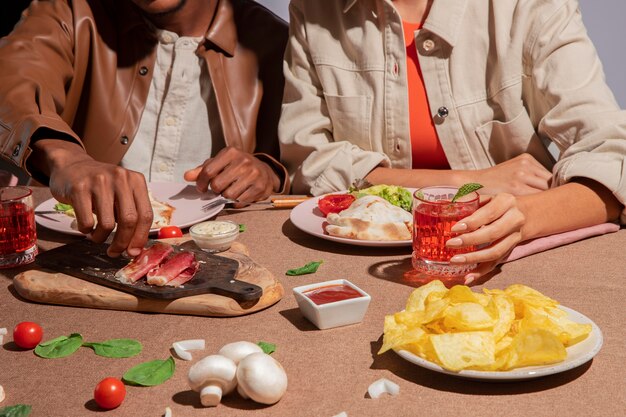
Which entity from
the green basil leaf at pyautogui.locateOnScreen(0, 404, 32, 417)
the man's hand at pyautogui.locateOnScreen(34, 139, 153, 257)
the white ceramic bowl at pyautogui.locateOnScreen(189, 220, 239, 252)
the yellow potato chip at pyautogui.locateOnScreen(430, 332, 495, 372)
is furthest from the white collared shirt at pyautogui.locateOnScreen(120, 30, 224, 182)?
the yellow potato chip at pyautogui.locateOnScreen(430, 332, 495, 372)

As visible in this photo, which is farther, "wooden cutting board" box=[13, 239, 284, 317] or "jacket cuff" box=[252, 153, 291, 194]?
"jacket cuff" box=[252, 153, 291, 194]

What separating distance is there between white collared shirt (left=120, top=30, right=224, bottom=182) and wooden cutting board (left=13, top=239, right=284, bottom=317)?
1361 millimetres

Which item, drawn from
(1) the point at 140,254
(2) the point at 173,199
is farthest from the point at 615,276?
(2) the point at 173,199

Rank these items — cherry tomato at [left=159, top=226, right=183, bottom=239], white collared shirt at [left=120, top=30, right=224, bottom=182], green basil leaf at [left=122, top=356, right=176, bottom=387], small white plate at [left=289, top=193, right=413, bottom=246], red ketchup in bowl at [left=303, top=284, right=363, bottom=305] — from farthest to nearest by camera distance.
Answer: white collared shirt at [left=120, top=30, right=224, bottom=182], cherry tomato at [left=159, top=226, right=183, bottom=239], small white plate at [left=289, top=193, right=413, bottom=246], red ketchup in bowl at [left=303, top=284, right=363, bottom=305], green basil leaf at [left=122, top=356, right=176, bottom=387]

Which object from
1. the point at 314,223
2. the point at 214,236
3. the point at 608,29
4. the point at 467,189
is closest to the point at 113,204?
the point at 214,236

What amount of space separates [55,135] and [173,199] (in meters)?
0.43

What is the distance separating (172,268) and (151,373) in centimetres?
42

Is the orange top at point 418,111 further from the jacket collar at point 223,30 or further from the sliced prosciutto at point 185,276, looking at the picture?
the sliced prosciutto at point 185,276

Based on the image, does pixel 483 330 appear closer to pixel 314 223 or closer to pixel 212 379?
pixel 212 379

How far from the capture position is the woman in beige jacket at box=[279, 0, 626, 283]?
7.74 ft

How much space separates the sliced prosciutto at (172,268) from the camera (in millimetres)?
1748

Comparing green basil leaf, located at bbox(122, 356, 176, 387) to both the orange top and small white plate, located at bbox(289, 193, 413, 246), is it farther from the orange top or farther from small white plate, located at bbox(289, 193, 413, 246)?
the orange top

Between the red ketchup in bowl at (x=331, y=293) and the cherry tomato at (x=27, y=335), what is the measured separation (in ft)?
1.83

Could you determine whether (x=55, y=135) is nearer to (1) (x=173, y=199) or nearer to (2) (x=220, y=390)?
(1) (x=173, y=199)
